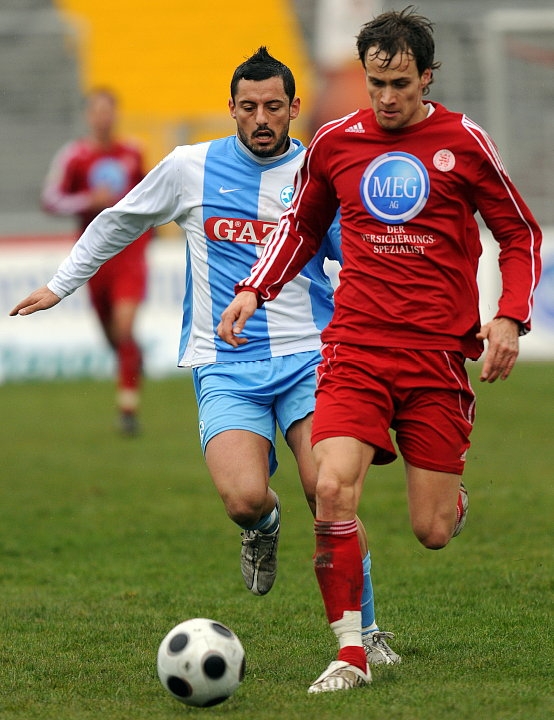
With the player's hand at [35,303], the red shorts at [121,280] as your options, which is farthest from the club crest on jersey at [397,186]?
the red shorts at [121,280]

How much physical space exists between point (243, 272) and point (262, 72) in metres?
0.85

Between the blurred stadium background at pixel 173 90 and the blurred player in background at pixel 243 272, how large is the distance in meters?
10.7

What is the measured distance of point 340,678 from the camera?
4684 millimetres

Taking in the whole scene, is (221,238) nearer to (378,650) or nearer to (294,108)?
(294,108)

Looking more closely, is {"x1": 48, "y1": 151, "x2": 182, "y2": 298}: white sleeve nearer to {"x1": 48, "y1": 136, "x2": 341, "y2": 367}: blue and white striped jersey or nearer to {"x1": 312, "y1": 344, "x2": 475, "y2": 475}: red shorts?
{"x1": 48, "y1": 136, "x2": 341, "y2": 367}: blue and white striped jersey

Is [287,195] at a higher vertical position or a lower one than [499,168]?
lower

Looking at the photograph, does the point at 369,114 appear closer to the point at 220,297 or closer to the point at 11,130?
the point at 220,297

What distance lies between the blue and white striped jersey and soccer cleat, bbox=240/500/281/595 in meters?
0.83

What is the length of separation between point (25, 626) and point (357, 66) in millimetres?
16750

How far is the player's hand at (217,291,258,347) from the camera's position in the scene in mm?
5113

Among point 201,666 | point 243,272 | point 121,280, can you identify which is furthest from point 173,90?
point 201,666

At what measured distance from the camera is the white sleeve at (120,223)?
592cm

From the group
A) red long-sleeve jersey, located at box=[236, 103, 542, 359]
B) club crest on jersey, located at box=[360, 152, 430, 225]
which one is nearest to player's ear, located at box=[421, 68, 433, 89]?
red long-sleeve jersey, located at box=[236, 103, 542, 359]

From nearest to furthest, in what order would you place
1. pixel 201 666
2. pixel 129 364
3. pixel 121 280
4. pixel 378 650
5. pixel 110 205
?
pixel 201 666
pixel 378 650
pixel 129 364
pixel 121 280
pixel 110 205
